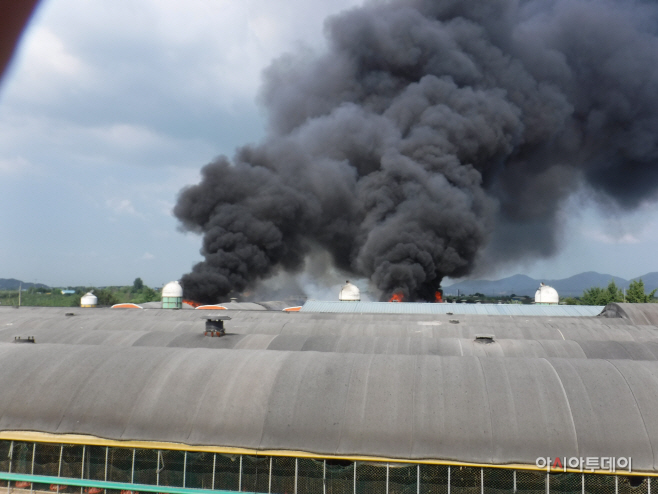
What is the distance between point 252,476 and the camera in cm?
918

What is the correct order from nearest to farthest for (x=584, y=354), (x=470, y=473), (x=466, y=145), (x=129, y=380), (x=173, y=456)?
(x=470, y=473), (x=173, y=456), (x=129, y=380), (x=584, y=354), (x=466, y=145)

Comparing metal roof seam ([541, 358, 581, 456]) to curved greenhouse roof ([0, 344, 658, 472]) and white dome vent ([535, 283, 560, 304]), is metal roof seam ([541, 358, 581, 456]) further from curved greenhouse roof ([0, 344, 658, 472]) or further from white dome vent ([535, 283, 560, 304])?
white dome vent ([535, 283, 560, 304])

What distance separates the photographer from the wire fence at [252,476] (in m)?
8.52

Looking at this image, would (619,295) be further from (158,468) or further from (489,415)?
(158,468)

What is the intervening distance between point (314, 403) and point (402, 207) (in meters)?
36.9

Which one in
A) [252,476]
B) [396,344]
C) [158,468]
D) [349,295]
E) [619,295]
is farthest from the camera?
[619,295]

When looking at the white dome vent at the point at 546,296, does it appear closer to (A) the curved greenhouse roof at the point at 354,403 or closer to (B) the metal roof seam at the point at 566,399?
(A) the curved greenhouse roof at the point at 354,403

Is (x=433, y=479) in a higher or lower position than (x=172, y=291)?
lower

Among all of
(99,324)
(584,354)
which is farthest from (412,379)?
(99,324)

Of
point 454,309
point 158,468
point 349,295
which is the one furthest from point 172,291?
point 158,468

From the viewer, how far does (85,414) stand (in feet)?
33.3

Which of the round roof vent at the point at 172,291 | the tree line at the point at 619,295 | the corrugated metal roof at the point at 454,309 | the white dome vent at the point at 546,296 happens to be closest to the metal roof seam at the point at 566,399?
the corrugated metal roof at the point at 454,309

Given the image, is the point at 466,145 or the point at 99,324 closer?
the point at 99,324

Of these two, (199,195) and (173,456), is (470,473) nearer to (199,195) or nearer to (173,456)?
(173,456)
